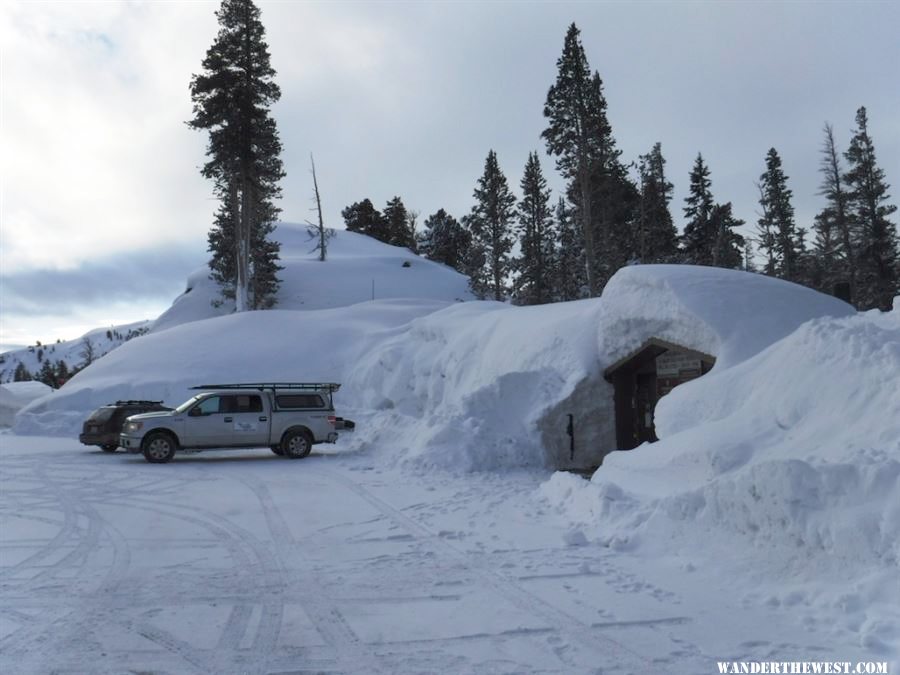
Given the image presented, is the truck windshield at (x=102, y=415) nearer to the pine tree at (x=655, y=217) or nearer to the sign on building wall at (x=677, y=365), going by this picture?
the sign on building wall at (x=677, y=365)

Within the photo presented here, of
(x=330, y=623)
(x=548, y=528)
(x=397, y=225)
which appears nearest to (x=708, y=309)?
(x=548, y=528)

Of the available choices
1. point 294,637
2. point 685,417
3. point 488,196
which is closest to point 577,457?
point 685,417

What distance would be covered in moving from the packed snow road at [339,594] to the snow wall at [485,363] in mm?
4365

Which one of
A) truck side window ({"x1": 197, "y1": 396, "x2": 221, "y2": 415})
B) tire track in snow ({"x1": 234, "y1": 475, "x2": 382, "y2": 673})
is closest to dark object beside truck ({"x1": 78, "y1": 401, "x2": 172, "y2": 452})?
truck side window ({"x1": 197, "y1": 396, "x2": 221, "y2": 415})

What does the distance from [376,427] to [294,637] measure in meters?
14.2

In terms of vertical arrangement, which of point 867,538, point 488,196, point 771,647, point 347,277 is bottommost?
point 771,647

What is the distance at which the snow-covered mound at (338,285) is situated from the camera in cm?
6022

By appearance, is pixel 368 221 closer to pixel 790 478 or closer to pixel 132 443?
pixel 132 443

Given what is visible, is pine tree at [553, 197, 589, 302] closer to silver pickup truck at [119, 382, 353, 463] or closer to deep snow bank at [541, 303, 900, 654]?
silver pickup truck at [119, 382, 353, 463]

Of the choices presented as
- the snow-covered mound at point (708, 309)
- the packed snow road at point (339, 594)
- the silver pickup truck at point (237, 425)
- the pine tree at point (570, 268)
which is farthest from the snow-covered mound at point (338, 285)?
the packed snow road at point (339, 594)

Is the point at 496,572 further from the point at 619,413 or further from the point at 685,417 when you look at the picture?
the point at 619,413

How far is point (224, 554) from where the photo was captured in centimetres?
736

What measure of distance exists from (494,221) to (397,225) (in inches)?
1878

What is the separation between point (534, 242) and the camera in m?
57.3
